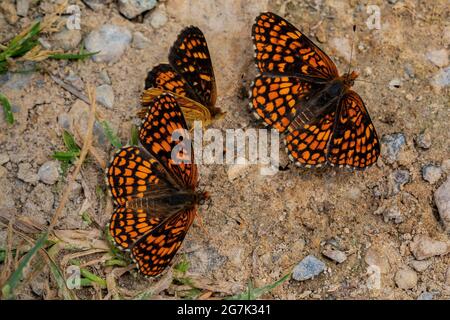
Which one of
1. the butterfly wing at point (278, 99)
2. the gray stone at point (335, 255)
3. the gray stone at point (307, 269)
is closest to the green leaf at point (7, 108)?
the butterfly wing at point (278, 99)

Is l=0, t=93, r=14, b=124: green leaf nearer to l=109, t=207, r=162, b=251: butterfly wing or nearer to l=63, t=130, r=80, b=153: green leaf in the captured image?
l=63, t=130, r=80, b=153: green leaf

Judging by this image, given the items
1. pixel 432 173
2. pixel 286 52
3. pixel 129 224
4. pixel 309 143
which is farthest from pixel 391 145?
pixel 129 224

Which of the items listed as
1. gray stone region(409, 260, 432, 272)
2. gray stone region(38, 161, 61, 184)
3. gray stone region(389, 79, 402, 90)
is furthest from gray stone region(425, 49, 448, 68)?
gray stone region(38, 161, 61, 184)

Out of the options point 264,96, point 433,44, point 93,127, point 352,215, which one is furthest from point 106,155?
point 433,44

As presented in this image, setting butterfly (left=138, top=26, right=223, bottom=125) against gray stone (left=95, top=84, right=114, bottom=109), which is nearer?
butterfly (left=138, top=26, right=223, bottom=125)

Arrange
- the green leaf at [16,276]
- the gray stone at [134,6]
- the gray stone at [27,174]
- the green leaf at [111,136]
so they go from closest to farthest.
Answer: the green leaf at [16,276] < the gray stone at [27,174] < the green leaf at [111,136] < the gray stone at [134,6]

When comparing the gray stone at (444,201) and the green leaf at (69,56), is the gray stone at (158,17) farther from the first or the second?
the gray stone at (444,201)

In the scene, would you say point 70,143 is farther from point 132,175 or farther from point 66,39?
point 66,39

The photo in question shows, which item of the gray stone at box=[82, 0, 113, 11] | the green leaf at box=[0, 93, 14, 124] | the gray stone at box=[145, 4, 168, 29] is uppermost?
the gray stone at box=[82, 0, 113, 11]
